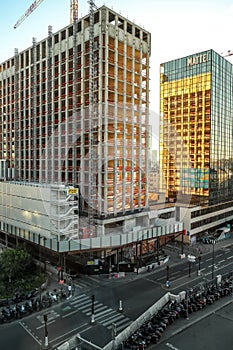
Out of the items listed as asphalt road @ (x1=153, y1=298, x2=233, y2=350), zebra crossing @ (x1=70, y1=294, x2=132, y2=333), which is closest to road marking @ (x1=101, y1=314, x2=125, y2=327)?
zebra crossing @ (x1=70, y1=294, x2=132, y2=333)

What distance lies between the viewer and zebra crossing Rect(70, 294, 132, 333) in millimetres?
30281

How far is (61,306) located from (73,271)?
1070 centimetres

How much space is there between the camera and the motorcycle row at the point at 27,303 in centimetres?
3130

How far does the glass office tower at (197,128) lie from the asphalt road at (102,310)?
3004 centimetres

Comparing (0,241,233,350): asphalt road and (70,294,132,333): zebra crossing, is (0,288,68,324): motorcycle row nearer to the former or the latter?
(0,241,233,350): asphalt road

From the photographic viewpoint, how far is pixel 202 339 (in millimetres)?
27547

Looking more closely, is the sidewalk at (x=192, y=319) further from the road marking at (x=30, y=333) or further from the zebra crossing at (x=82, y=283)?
the zebra crossing at (x=82, y=283)

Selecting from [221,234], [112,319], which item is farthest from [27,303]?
[221,234]

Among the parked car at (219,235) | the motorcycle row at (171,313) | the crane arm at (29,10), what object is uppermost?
the crane arm at (29,10)

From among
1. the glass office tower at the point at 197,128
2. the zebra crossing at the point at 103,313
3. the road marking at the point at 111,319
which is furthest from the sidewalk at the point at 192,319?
the glass office tower at the point at 197,128

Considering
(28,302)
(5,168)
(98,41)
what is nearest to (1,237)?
(5,168)

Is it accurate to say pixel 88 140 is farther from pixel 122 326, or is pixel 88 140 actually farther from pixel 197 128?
pixel 197 128

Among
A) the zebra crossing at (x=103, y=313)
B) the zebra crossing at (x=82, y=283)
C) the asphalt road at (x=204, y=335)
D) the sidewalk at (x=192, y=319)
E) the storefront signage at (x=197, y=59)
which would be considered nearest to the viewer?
the asphalt road at (x=204, y=335)

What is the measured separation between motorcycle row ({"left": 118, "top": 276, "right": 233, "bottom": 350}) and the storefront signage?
179 ft
